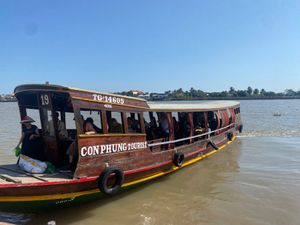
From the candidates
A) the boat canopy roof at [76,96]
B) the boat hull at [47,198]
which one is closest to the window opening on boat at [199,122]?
the boat canopy roof at [76,96]

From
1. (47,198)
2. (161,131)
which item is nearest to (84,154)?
(47,198)

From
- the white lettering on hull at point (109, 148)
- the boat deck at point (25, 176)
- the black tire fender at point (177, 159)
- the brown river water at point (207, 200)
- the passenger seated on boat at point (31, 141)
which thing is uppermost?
the passenger seated on boat at point (31, 141)

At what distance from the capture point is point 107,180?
21.7ft

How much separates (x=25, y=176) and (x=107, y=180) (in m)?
1.75

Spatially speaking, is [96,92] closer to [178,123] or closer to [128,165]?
[128,165]

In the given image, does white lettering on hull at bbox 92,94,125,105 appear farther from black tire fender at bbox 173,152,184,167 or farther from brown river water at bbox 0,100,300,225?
black tire fender at bbox 173,152,184,167

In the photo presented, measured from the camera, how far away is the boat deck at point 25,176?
19.2ft

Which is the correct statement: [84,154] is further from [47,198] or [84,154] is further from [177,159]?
[177,159]

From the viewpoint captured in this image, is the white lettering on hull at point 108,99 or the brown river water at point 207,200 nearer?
the brown river water at point 207,200

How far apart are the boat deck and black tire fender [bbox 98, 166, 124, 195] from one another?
2.22ft

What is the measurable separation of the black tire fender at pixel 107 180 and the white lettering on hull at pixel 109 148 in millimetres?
415

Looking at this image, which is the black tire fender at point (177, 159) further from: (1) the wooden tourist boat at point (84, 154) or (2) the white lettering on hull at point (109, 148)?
(2) the white lettering on hull at point (109, 148)

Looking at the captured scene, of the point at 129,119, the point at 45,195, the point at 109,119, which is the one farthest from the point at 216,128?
the point at 45,195

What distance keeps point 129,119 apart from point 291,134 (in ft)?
52.4
